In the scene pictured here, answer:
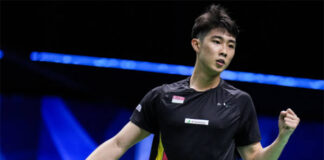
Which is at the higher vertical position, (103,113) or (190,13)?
(190,13)

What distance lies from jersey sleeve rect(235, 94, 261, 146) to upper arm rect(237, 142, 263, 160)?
0.07 feet

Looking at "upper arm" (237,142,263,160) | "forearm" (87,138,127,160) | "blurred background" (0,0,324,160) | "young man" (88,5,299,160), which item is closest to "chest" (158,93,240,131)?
"young man" (88,5,299,160)

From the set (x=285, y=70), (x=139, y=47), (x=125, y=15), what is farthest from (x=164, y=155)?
(x=125, y=15)

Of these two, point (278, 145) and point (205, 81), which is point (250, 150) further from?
point (205, 81)

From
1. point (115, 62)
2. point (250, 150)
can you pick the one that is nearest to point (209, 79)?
point (250, 150)

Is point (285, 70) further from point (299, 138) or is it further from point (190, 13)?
point (190, 13)

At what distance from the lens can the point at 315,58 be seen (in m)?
4.23

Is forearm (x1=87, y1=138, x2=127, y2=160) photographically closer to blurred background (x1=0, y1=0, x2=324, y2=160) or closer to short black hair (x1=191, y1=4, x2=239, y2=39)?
short black hair (x1=191, y1=4, x2=239, y2=39)

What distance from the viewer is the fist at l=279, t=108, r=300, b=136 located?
5.89 ft

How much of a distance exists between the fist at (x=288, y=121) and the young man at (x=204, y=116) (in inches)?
5.5

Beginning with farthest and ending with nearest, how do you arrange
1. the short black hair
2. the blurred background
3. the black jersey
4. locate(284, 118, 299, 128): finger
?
the blurred background → the short black hair → the black jersey → locate(284, 118, 299, 128): finger

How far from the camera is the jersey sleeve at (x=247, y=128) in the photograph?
2.11m

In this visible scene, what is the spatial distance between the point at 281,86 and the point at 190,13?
137 cm

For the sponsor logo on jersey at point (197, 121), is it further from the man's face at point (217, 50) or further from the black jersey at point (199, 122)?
the man's face at point (217, 50)
